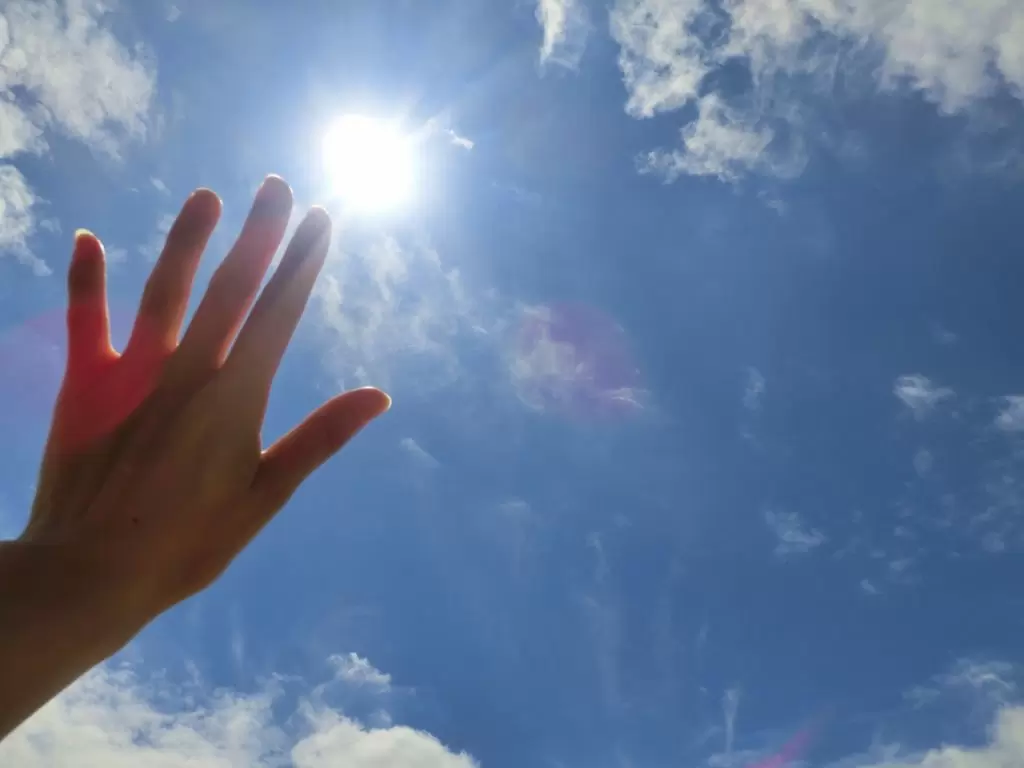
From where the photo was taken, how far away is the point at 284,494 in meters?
3.51

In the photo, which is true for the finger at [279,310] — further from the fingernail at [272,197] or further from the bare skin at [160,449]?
the fingernail at [272,197]

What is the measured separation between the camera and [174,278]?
3.92 meters

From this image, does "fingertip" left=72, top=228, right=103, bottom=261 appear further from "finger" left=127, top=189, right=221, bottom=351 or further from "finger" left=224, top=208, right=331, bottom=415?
"finger" left=224, top=208, right=331, bottom=415

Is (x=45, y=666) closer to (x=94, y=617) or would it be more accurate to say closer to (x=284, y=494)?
(x=94, y=617)

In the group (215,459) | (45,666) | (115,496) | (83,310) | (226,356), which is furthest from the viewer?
(83,310)

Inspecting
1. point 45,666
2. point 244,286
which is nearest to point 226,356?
point 244,286

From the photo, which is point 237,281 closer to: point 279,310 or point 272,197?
point 279,310

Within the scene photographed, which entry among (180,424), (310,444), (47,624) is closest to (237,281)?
(180,424)

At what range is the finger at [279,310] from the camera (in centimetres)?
346

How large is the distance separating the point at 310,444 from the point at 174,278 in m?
1.22

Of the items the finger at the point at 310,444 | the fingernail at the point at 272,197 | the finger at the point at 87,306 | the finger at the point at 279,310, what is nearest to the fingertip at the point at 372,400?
the finger at the point at 310,444

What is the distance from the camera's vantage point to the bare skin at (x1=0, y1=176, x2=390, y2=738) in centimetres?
284

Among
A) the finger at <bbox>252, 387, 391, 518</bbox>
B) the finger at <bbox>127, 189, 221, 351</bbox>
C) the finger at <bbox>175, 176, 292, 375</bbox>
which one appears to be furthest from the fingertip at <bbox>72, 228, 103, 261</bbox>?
the finger at <bbox>252, 387, 391, 518</bbox>

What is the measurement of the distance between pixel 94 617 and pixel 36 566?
12.2 inches
